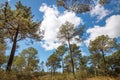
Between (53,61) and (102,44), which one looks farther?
(53,61)

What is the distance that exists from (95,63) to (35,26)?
34.6 m

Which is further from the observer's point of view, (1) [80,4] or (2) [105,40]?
(2) [105,40]

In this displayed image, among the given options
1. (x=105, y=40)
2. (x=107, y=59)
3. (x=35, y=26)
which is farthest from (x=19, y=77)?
(x=107, y=59)

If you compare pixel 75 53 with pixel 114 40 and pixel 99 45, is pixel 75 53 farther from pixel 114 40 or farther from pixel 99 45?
pixel 114 40

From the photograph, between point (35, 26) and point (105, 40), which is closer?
point (35, 26)

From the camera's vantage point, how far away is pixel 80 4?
367 inches

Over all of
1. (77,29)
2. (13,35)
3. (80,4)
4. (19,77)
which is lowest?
(19,77)

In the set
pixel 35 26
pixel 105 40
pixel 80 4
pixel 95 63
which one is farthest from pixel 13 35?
pixel 95 63

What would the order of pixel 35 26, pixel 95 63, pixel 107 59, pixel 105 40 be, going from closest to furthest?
A: pixel 35 26 < pixel 105 40 < pixel 95 63 < pixel 107 59

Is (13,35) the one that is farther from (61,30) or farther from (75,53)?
(75,53)

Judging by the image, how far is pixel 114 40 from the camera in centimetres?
3891

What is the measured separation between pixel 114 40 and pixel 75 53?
1107 centimetres

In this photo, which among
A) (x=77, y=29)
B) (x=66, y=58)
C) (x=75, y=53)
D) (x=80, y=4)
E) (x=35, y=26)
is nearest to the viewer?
(x=80, y=4)

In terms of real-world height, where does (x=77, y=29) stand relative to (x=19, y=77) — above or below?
above
